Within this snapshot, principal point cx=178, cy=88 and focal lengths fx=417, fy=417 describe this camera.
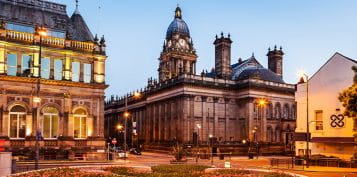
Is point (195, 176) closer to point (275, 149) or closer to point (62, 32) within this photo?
point (62, 32)

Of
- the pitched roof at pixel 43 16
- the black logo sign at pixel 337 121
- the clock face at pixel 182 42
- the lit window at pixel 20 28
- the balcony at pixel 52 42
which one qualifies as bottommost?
the black logo sign at pixel 337 121

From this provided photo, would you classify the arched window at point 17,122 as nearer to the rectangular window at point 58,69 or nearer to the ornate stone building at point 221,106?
the rectangular window at point 58,69

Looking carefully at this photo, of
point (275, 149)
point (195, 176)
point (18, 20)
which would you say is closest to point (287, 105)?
point (275, 149)

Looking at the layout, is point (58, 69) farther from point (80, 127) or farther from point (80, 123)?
point (80, 127)

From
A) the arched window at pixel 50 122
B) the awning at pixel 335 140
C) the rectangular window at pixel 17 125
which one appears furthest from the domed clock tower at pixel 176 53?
the awning at pixel 335 140

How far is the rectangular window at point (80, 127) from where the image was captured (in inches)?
2088

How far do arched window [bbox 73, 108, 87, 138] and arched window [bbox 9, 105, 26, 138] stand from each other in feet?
20.5

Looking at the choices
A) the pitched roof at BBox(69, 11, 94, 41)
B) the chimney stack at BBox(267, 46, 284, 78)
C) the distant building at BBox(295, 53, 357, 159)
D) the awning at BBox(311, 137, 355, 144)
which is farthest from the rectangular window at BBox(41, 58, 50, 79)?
the chimney stack at BBox(267, 46, 284, 78)

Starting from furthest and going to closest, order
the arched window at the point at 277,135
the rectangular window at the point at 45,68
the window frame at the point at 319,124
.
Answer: the arched window at the point at 277,135 → the rectangular window at the point at 45,68 → the window frame at the point at 319,124

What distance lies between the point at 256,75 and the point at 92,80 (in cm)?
4335

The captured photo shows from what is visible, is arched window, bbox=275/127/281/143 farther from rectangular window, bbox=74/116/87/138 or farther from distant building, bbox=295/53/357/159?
rectangular window, bbox=74/116/87/138

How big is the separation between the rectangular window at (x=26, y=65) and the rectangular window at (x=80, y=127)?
26.5 ft

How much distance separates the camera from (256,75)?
8794 cm

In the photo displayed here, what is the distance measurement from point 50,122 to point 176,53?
55.2 m
